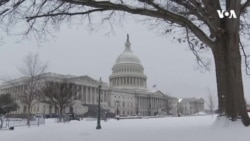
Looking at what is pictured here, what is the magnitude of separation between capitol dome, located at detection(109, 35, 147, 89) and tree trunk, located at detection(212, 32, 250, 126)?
13882 cm

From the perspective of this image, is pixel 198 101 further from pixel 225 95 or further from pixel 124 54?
pixel 225 95

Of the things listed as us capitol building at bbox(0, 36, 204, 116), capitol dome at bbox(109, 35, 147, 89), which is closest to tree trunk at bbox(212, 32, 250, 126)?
us capitol building at bbox(0, 36, 204, 116)

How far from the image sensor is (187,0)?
14.0 meters

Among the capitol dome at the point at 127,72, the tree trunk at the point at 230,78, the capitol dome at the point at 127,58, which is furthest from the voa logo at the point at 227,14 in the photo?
the capitol dome at the point at 127,58

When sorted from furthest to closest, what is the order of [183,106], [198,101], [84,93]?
[198,101], [183,106], [84,93]

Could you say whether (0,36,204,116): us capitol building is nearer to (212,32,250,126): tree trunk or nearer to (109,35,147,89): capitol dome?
(109,35,147,89): capitol dome

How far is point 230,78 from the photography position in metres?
13.1

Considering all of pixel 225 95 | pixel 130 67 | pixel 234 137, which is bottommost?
pixel 234 137

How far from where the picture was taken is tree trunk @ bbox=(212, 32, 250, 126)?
12.9 meters

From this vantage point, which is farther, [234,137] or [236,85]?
[236,85]

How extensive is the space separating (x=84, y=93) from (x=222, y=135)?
12283 centimetres

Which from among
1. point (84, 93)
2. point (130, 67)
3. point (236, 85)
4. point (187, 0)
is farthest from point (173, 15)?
point (130, 67)

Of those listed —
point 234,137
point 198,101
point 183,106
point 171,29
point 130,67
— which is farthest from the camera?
point 198,101

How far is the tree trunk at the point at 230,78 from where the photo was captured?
1290cm
